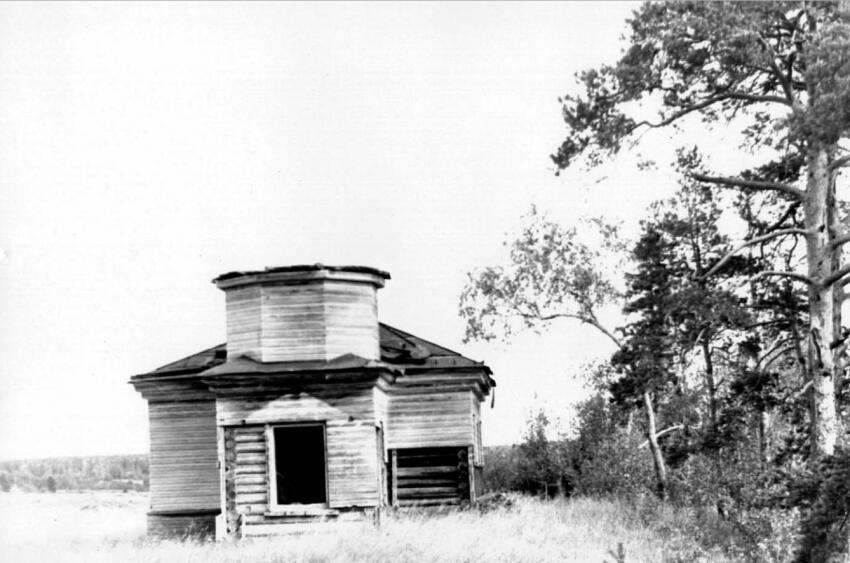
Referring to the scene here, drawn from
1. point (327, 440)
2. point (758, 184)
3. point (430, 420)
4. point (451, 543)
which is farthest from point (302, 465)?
point (758, 184)

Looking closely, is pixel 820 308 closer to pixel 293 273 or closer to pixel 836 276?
pixel 836 276

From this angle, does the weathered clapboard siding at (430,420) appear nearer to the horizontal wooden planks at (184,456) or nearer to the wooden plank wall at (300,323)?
the wooden plank wall at (300,323)

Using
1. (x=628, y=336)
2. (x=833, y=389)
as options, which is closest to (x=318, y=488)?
(x=628, y=336)

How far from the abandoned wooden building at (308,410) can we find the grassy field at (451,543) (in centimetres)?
104

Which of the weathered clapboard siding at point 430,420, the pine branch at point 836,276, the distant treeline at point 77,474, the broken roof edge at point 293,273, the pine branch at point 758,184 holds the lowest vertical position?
the distant treeline at point 77,474

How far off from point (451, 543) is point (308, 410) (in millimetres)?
4948

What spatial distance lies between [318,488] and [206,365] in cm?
489

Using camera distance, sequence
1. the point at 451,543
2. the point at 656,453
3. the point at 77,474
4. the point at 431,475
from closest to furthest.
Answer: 1. the point at 451,543
2. the point at 431,475
3. the point at 656,453
4. the point at 77,474

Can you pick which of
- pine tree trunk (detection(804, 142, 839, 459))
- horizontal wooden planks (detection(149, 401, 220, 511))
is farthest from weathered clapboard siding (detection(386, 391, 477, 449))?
pine tree trunk (detection(804, 142, 839, 459))

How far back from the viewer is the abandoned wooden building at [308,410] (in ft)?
78.0

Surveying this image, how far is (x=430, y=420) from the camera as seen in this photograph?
27312 mm

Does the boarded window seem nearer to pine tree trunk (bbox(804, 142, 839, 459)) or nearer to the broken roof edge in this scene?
the broken roof edge

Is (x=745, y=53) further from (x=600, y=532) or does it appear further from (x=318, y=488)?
(x=318, y=488)

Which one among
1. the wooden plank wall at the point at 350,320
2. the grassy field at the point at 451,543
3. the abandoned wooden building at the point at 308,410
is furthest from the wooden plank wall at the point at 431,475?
the wooden plank wall at the point at 350,320
